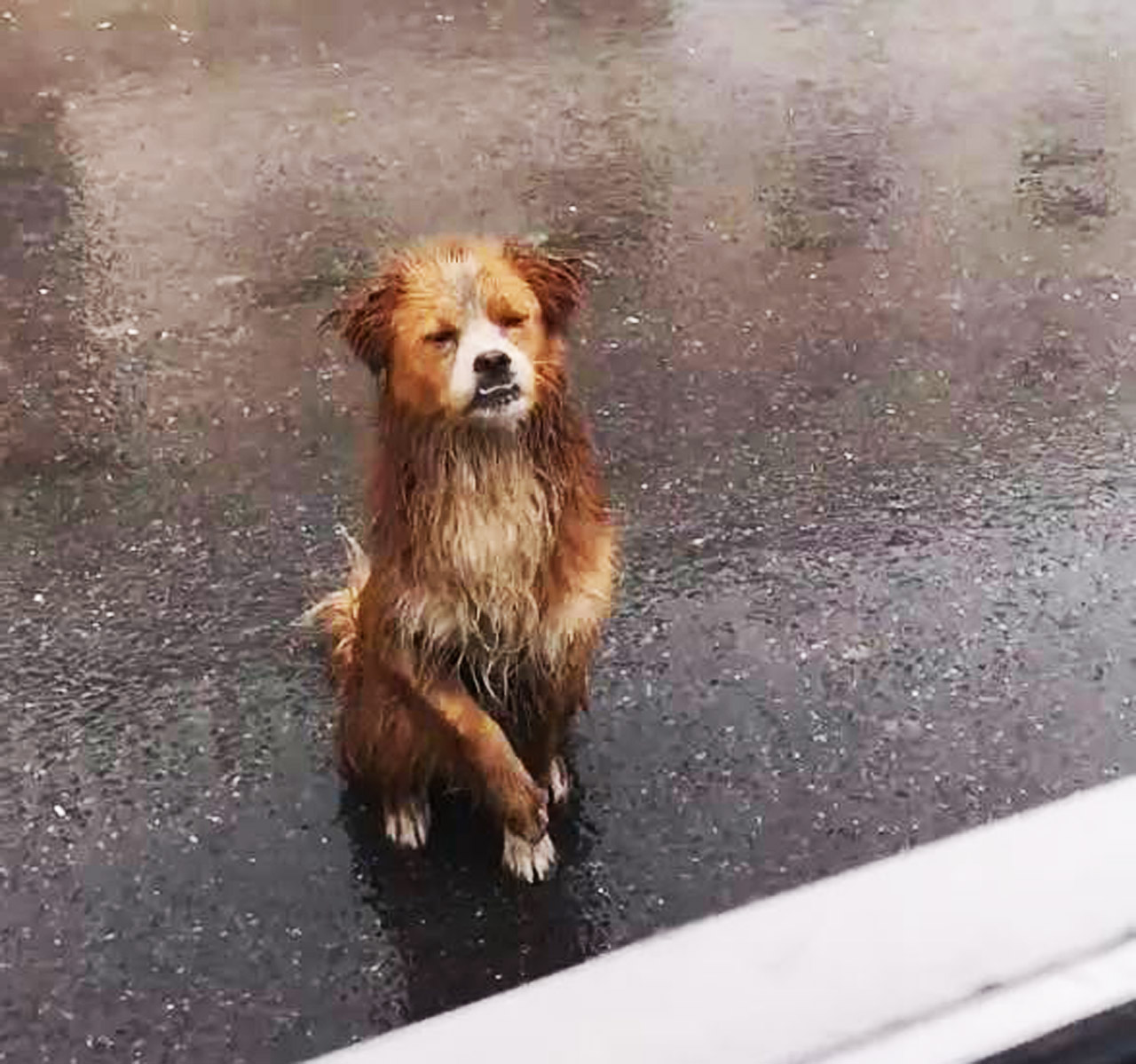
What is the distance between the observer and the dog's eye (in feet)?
9.15

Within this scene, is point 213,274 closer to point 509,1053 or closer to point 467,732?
point 467,732

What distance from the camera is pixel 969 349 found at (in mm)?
5020

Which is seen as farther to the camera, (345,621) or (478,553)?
(345,621)

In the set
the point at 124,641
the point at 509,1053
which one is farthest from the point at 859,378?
the point at 509,1053

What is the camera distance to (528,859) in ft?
10.6

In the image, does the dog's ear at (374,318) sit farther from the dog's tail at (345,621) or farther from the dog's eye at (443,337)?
the dog's tail at (345,621)

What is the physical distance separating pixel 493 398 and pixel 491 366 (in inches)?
2.0

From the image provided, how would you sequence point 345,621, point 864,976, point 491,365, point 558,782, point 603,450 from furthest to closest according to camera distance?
point 603,450, point 345,621, point 558,782, point 491,365, point 864,976

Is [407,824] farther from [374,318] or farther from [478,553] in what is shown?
[374,318]

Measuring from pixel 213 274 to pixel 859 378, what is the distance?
6.55 feet

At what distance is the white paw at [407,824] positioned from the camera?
3303 millimetres

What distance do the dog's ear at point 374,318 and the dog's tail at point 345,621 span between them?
0.43 meters

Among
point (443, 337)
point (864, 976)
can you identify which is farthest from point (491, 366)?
Result: point (864, 976)

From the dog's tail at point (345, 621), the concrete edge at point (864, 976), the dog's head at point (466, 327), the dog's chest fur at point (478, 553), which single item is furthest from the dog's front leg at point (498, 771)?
the concrete edge at point (864, 976)
